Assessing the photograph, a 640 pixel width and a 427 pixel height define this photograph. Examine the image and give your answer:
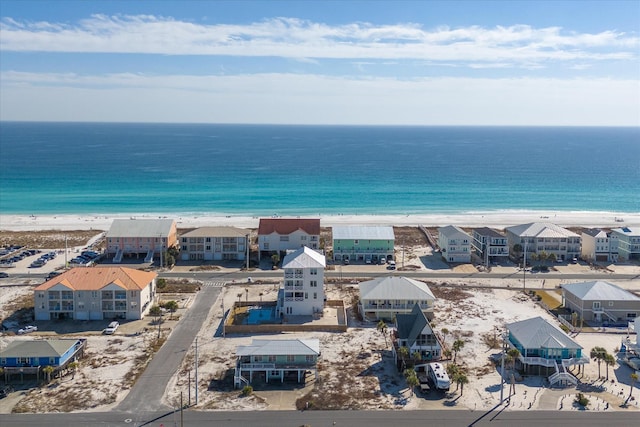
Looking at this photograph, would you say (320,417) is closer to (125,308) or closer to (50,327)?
(125,308)

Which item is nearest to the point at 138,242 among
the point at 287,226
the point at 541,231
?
the point at 287,226

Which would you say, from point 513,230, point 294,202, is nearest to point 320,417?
point 513,230

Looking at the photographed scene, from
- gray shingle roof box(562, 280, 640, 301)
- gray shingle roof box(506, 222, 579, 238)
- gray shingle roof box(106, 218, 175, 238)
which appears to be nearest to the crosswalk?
gray shingle roof box(106, 218, 175, 238)

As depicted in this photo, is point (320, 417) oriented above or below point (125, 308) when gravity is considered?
below

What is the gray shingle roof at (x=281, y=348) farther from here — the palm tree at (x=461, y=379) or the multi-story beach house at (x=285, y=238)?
the multi-story beach house at (x=285, y=238)

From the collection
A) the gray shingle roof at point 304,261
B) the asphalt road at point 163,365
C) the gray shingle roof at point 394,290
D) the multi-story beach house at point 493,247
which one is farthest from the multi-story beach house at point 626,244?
the asphalt road at point 163,365

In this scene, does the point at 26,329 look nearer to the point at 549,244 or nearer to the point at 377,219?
the point at 549,244

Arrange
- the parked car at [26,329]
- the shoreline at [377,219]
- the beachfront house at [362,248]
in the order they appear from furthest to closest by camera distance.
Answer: the shoreline at [377,219], the beachfront house at [362,248], the parked car at [26,329]
